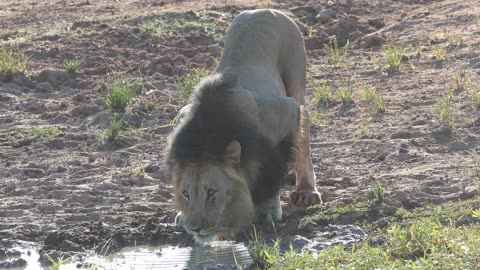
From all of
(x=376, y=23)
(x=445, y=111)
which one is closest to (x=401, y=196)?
(x=445, y=111)

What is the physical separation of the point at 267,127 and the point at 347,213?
31.3 inches

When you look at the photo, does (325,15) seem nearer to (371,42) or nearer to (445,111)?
(371,42)

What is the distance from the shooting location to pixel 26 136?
10273 millimetres

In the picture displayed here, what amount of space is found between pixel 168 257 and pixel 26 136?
10.2 feet

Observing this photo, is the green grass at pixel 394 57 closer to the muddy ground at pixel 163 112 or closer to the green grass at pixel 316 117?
the muddy ground at pixel 163 112

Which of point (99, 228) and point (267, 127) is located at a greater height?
point (267, 127)

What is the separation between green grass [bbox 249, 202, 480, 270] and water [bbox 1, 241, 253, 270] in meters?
0.39

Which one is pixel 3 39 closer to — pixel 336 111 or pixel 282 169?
pixel 336 111

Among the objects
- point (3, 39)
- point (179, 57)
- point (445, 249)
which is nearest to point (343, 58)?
point (179, 57)

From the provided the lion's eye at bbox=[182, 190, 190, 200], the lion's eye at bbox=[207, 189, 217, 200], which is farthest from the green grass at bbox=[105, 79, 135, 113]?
the lion's eye at bbox=[207, 189, 217, 200]

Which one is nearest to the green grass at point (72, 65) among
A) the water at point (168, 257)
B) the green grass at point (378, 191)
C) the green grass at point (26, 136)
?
the green grass at point (26, 136)

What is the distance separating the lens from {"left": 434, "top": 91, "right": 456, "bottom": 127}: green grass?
950 cm

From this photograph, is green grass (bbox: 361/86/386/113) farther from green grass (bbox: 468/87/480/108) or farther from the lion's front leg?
the lion's front leg

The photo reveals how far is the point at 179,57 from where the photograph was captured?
40.7 ft
